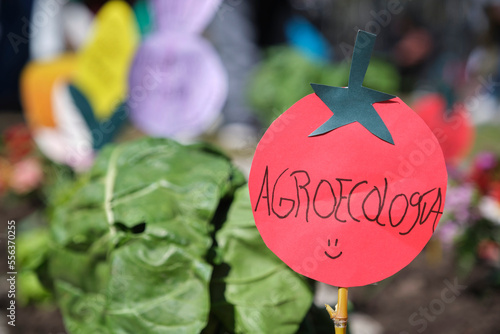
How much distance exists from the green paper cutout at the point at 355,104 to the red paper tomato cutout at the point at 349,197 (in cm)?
1

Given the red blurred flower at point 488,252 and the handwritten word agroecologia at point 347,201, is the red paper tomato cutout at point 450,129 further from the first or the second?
the handwritten word agroecologia at point 347,201

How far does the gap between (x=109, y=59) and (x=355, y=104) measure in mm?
1940

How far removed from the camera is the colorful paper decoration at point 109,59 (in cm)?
242

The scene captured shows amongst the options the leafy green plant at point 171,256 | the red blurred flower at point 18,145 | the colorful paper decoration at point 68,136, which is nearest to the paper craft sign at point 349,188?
the leafy green plant at point 171,256

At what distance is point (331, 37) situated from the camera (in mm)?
13312

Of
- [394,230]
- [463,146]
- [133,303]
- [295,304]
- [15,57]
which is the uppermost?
[463,146]

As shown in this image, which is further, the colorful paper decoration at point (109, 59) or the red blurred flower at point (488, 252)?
the colorful paper decoration at point (109, 59)

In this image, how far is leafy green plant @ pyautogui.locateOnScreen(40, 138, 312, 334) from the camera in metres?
1.02

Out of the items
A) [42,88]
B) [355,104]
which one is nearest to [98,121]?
[42,88]

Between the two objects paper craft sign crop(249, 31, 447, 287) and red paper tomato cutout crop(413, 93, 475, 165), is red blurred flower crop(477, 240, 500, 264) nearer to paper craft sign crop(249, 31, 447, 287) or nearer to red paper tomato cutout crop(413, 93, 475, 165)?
red paper tomato cutout crop(413, 93, 475, 165)

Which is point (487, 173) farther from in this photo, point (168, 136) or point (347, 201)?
point (168, 136)

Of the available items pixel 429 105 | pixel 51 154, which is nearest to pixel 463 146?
pixel 429 105

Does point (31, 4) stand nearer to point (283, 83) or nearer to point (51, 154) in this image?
point (283, 83)

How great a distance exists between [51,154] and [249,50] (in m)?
4.94
